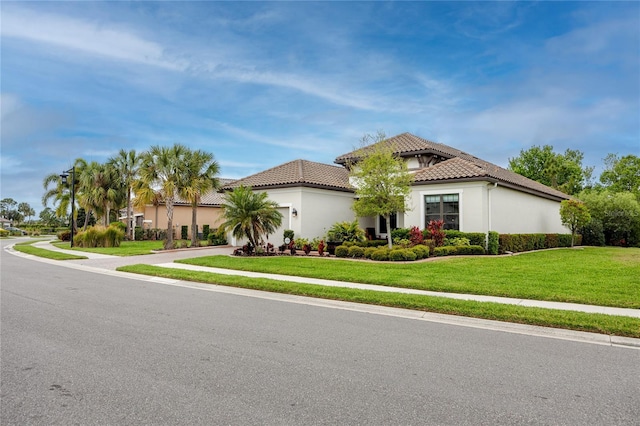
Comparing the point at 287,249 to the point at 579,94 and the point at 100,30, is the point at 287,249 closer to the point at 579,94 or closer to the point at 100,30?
the point at 100,30

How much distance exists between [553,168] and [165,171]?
4905cm

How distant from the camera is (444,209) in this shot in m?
21.0

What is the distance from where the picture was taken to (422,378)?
4633 millimetres

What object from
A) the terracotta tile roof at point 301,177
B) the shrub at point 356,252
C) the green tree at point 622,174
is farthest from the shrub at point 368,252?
the green tree at point 622,174

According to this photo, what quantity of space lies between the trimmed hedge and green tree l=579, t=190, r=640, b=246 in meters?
6.90

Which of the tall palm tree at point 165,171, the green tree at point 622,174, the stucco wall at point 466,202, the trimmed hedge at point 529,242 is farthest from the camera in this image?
the green tree at point 622,174

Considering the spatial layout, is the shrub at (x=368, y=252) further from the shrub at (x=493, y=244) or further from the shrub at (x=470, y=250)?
the shrub at (x=493, y=244)

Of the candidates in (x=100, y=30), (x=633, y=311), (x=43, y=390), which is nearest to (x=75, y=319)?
(x=43, y=390)

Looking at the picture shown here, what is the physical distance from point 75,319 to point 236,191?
12.8 m

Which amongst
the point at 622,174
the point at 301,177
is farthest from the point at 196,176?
the point at 622,174

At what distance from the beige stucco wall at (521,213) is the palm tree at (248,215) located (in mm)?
11034

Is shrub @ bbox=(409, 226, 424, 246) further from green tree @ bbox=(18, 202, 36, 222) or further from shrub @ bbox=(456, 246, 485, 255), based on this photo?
green tree @ bbox=(18, 202, 36, 222)

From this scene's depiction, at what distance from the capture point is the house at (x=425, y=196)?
20.1 meters

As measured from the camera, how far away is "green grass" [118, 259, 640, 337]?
6930 mm
